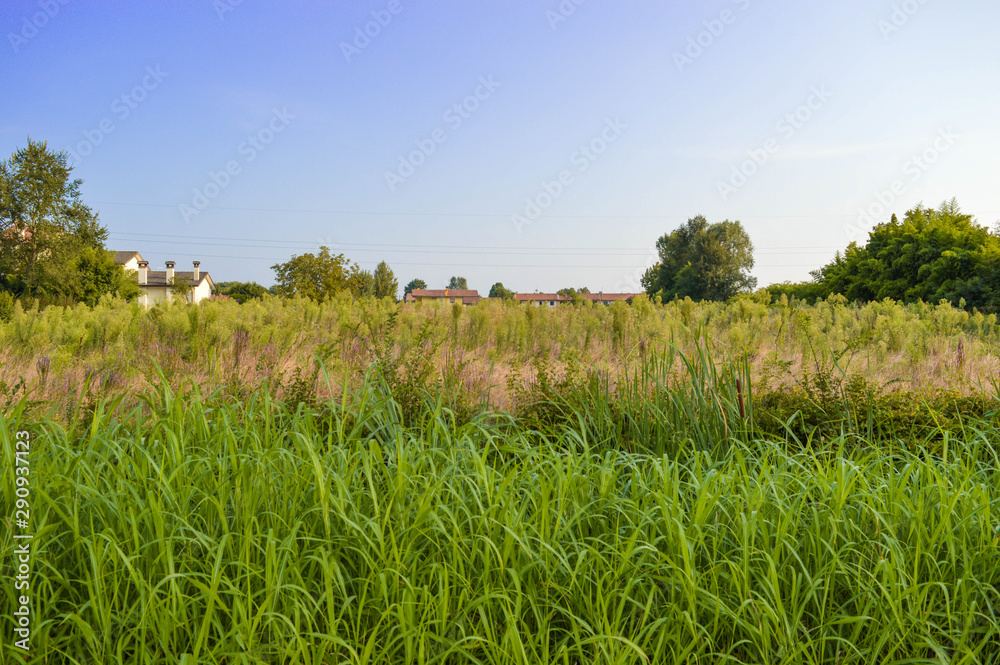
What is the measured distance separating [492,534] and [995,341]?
32.7ft

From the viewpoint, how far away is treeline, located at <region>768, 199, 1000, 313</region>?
14.2 metres

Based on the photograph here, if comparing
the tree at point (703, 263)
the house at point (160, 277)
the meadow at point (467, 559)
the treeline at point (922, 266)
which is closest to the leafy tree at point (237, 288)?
the house at point (160, 277)

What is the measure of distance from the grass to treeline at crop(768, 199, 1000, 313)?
12.9 m

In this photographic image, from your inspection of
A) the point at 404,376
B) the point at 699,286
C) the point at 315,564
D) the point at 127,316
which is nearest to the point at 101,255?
the point at 127,316

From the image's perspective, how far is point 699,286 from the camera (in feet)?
147

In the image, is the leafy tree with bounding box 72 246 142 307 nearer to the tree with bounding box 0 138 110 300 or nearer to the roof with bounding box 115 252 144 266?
the tree with bounding box 0 138 110 300

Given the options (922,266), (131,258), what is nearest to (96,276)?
(131,258)

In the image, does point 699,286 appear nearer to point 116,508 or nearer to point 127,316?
point 127,316

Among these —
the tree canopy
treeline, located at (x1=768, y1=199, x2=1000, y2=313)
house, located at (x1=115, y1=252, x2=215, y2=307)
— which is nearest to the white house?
house, located at (x1=115, y1=252, x2=215, y2=307)

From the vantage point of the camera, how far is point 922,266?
16.3 meters

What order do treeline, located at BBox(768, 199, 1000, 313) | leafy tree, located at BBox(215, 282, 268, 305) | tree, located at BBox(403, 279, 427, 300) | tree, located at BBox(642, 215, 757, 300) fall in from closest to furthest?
1. treeline, located at BBox(768, 199, 1000, 313)
2. tree, located at BBox(642, 215, 757, 300)
3. leafy tree, located at BBox(215, 282, 268, 305)
4. tree, located at BBox(403, 279, 427, 300)

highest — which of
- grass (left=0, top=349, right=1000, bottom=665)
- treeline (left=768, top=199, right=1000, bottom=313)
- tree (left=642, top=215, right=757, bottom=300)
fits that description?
tree (left=642, top=215, right=757, bottom=300)

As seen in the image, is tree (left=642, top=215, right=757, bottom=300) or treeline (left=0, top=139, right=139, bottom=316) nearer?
treeline (left=0, top=139, right=139, bottom=316)

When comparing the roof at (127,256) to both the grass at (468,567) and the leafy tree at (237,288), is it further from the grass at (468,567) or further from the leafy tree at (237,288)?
the grass at (468,567)
